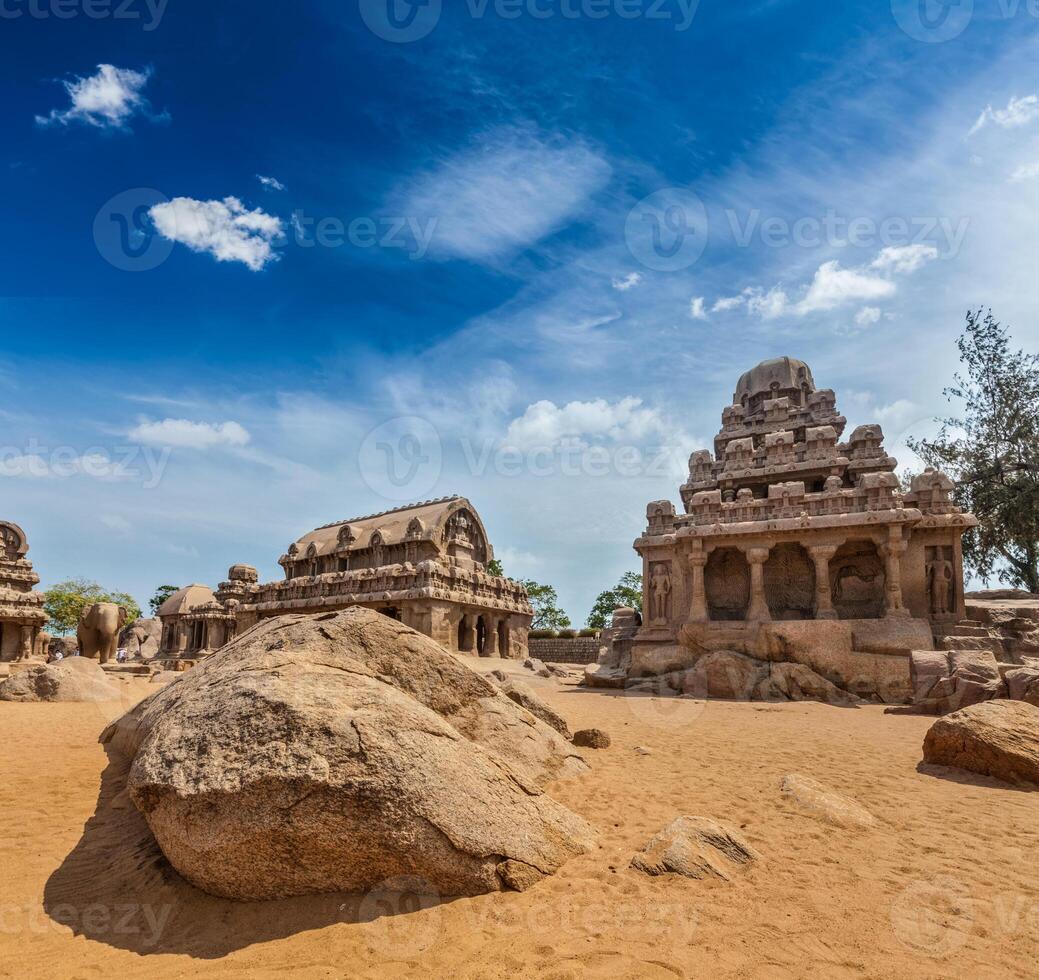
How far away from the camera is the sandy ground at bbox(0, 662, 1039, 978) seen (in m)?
3.78

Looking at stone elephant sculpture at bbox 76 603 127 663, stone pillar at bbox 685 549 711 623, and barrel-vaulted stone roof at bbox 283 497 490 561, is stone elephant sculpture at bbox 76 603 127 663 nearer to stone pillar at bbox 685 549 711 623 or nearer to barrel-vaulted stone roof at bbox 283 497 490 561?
barrel-vaulted stone roof at bbox 283 497 490 561

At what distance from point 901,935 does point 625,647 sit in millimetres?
21377

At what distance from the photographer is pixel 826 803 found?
6379mm

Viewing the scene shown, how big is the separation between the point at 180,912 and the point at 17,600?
35106 millimetres

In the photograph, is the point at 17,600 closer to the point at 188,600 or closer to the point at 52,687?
the point at 188,600

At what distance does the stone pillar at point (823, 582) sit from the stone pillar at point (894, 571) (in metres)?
1.57

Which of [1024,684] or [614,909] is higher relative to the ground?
[1024,684]

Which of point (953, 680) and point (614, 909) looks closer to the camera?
point (614, 909)

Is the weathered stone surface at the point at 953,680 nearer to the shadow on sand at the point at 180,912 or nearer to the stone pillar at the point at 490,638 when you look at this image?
the shadow on sand at the point at 180,912

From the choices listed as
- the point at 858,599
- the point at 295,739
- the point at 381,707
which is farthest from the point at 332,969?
the point at 858,599

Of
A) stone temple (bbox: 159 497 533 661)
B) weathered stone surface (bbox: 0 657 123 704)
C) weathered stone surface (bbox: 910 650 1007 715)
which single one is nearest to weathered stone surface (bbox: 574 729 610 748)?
weathered stone surface (bbox: 910 650 1007 715)

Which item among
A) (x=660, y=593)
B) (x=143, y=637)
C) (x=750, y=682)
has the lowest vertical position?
(x=143, y=637)

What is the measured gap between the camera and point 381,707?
504cm

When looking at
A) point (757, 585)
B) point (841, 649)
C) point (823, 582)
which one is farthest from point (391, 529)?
point (841, 649)
